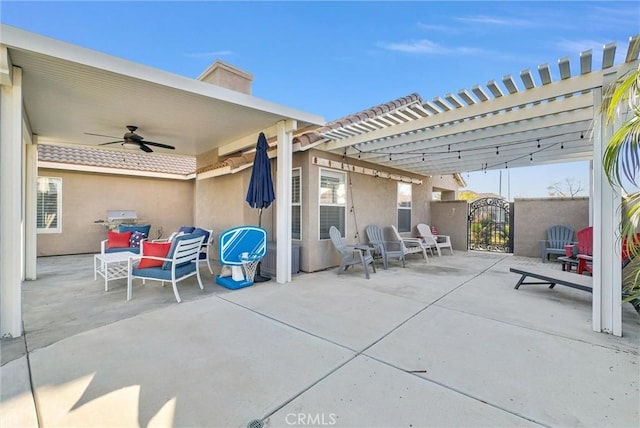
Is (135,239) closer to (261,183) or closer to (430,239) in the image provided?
(261,183)

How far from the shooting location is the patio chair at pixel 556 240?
755 centimetres

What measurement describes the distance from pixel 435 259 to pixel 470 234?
3.14 metres

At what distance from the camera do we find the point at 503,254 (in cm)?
888

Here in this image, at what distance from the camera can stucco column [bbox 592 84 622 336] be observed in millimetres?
2922

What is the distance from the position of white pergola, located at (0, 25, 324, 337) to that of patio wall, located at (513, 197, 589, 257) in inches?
289

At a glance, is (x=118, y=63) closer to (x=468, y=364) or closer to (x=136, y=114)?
(x=136, y=114)

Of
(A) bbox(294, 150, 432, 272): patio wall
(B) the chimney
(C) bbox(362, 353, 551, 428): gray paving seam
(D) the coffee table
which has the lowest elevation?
(C) bbox(362, 353, 551, 428): gray paving seam

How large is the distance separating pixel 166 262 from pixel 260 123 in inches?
113

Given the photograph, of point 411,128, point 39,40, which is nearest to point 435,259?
point 411,128

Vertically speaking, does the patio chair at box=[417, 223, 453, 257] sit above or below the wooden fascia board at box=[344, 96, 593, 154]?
below

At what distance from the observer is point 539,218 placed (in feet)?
27.2

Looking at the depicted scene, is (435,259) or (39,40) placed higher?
(39,40)

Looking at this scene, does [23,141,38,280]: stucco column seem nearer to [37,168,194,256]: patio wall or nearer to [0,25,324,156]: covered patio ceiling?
[0,25,324,156]: covered patio ceiling

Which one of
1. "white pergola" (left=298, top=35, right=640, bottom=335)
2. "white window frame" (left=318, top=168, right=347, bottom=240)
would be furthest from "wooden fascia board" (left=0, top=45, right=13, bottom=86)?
"white window frame" (left=318, top=168, right=347, bottom=240)
